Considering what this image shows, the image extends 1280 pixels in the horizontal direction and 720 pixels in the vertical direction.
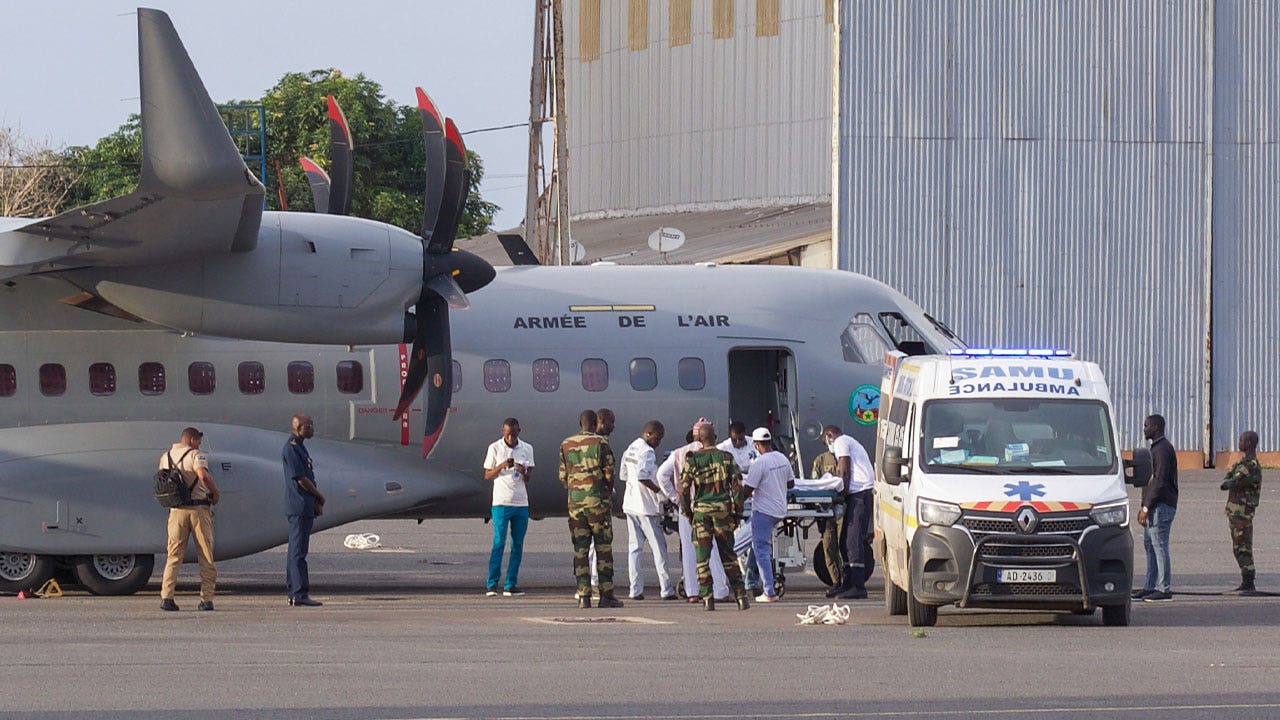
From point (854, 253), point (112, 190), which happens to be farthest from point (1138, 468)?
point (112, 190)

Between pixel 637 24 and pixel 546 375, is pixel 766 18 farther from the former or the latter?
pixel 546 375

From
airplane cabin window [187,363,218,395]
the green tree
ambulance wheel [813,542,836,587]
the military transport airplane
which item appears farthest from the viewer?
the green tree

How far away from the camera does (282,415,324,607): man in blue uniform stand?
58.2 ft

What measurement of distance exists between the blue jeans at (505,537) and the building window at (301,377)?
8.72 feet

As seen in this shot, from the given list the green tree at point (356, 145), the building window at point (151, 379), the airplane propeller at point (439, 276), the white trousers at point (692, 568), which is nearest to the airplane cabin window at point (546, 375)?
the airplane propeller at point (439, 276)

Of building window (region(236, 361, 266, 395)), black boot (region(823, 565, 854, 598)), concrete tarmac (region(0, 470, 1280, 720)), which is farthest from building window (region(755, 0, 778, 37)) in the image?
black boot (region(823, 565, 854, 598))

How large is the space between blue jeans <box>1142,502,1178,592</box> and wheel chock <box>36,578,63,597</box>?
11904mm

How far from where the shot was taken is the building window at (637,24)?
5794cm

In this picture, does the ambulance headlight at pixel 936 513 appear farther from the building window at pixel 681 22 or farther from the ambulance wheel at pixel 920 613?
the building window at pixel 681 22

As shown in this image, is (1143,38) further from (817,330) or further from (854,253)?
(817,330)


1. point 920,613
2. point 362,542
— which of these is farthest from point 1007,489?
point 362,542

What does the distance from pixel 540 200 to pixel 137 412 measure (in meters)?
28.9

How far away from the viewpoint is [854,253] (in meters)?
40.8

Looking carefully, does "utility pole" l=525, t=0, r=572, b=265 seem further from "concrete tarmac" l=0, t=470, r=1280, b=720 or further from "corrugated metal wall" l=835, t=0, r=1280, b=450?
"concrete tarmac" l=0, t=470, r=1280, b=720
